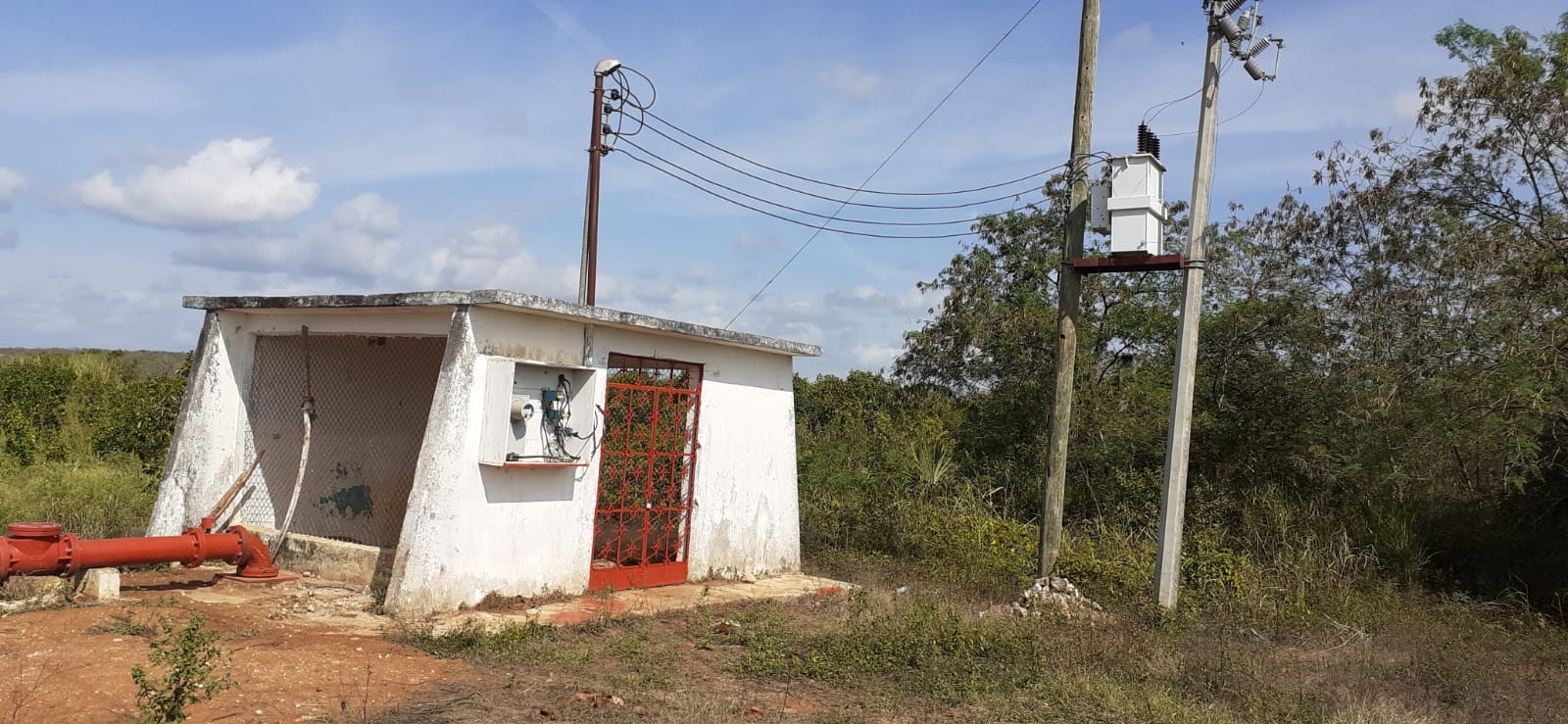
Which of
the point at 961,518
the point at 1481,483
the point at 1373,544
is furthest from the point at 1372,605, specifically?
the point at 961,518

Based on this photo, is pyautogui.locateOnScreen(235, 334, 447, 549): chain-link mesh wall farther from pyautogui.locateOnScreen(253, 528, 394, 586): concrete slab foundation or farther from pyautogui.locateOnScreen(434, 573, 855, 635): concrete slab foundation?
pyautogui.locateOnScreen(434, 573, 855, 635): concrete slab foundation

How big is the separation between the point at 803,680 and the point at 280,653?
3.19 metres

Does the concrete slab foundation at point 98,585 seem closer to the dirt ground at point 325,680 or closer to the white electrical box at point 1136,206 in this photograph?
the dirt ground at point 325,680

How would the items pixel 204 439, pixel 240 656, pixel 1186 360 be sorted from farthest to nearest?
pixel 204 439, pixel 1186 360, pixel 240 656

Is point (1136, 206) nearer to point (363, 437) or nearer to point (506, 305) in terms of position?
point (506, 305)

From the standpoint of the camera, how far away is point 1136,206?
955cm

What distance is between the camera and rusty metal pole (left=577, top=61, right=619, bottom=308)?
14.2 m

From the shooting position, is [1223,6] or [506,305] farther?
[1223,6]

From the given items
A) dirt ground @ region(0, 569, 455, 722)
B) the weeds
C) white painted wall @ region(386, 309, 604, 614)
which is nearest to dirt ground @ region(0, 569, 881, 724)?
dirt ground @ region(0, 569, 455, 722)

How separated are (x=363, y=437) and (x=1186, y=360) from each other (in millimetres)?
7847

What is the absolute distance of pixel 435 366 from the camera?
11.5 m

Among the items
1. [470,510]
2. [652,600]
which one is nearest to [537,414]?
[470,510]

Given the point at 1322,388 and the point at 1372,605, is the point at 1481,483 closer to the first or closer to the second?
the point at 1322,388

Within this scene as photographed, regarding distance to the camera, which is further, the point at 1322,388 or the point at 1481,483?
the point at 1322,388
